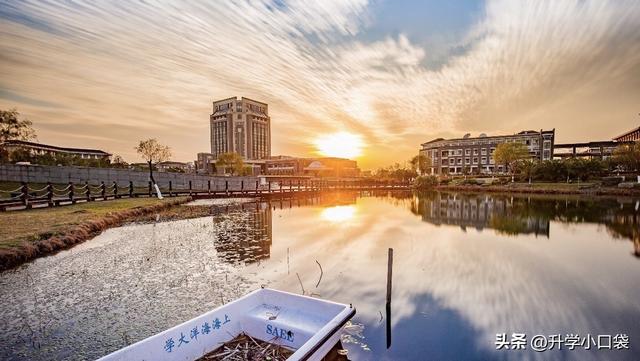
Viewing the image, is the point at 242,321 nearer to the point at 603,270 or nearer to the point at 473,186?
the point at 603,270

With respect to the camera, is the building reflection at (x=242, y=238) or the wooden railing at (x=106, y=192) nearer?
the building reflection at (x=242, y=238)

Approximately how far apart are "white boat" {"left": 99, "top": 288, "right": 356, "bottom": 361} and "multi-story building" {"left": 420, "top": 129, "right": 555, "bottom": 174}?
108834mm

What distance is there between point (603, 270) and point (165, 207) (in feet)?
117

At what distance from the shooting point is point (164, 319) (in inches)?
330

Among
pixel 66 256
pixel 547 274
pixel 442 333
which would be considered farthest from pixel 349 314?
pixel 66 256

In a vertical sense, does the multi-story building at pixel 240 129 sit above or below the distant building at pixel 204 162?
above

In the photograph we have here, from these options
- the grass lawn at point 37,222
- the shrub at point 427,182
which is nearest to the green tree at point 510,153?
the shrub at point 427,182

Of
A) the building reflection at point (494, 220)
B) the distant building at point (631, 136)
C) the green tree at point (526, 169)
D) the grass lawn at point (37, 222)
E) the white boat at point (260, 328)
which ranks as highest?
the distant building at point (631, 136)

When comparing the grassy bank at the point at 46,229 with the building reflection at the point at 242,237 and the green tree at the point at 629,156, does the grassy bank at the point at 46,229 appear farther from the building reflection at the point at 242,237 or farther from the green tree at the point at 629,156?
the green tree at the point at 629,156

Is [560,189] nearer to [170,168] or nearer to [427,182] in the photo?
[427,182]

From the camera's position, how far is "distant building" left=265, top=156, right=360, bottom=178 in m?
123

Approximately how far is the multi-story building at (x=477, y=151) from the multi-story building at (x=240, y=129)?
294ft

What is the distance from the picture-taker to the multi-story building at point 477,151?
100875mm

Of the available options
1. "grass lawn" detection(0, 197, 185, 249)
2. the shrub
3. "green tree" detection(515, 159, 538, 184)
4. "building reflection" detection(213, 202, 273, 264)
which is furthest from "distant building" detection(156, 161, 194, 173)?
"green tree" detection(515, 159, 538, 184)
